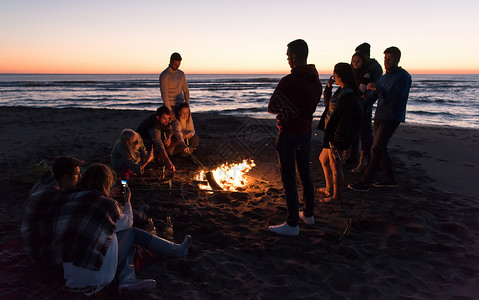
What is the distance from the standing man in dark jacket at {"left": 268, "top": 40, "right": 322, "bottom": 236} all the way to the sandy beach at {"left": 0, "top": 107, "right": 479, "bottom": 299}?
0.57m

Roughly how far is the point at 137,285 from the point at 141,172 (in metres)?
2.90

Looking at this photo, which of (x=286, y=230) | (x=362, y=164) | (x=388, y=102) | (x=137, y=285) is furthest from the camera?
(x=362, y=164)

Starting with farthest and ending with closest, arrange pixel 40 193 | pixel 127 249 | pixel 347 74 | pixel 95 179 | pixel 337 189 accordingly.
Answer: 1. pixel 337 189
2. pixel 347 74
3. pixel 127 249
4. pixel 95 179
5. pixel 40 193

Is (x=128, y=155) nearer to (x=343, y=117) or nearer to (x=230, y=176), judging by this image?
(x=230, y=176)

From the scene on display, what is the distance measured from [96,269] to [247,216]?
218cm

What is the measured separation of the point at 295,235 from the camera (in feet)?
11.6

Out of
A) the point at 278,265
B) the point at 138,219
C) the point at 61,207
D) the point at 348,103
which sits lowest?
the point at 278,265

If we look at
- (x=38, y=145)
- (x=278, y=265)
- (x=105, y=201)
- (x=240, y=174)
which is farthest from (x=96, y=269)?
(x=38, y=145)

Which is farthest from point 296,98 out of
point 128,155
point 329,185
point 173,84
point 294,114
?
point 173,84

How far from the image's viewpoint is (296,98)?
312 centimetres

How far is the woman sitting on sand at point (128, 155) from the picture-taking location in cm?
494

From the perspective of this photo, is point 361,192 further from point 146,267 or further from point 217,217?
point 146,267

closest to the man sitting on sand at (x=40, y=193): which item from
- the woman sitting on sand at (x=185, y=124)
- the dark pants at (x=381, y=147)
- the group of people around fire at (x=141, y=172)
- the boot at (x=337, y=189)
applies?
the group of people around fire at (x=141, y=172)

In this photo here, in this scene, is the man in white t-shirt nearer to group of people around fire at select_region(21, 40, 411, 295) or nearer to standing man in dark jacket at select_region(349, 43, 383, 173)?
group of people around fire at select_region(21, 40, 411, 295)
